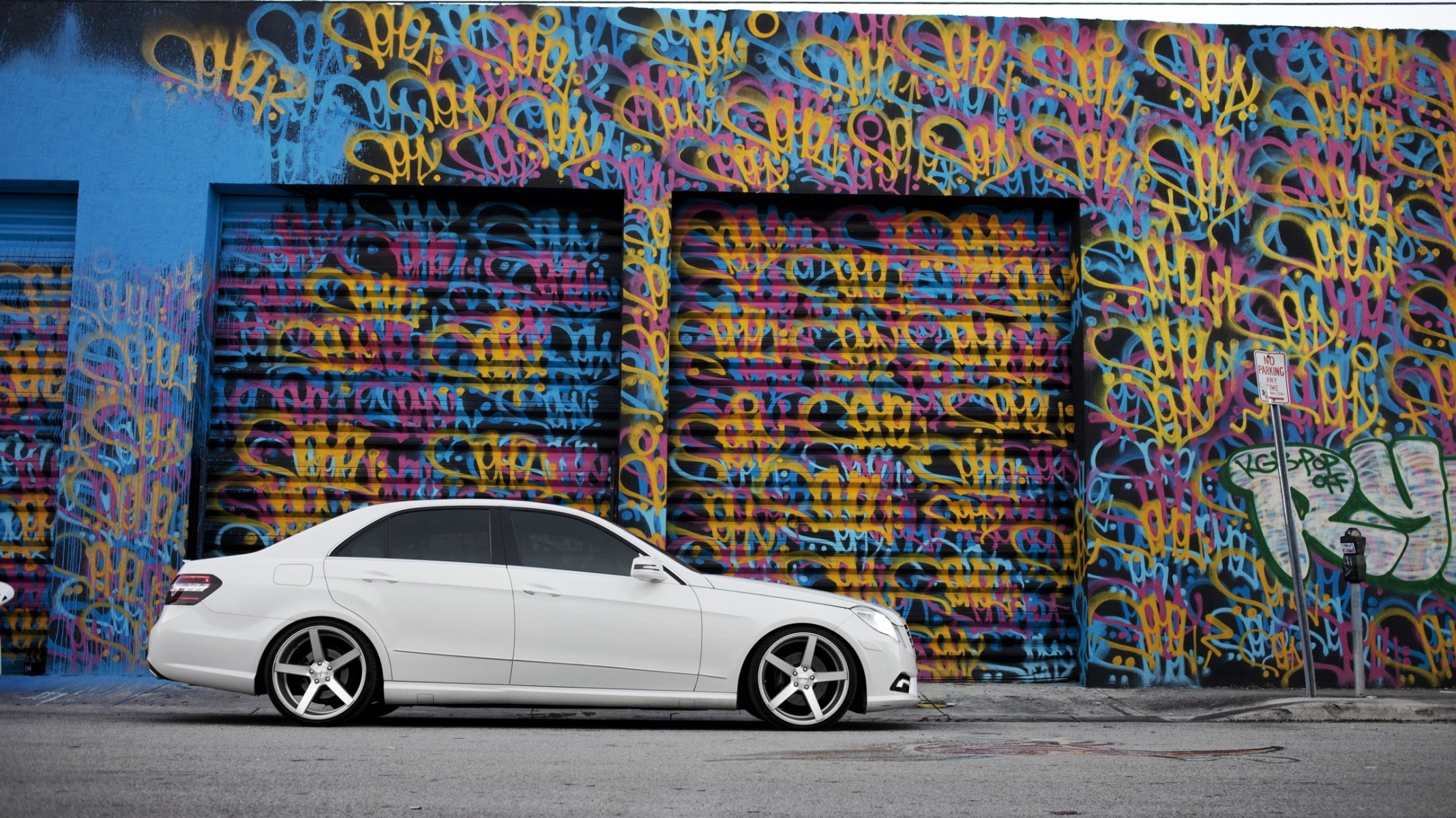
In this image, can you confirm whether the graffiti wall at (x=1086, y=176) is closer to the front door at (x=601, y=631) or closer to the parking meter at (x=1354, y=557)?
the parking meter at (x=1354, y=557)

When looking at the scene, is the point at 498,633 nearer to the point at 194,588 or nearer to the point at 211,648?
the point at 211,648

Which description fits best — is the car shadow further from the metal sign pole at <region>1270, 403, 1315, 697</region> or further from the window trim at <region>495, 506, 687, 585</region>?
the metal sign pole at <region>1270, 403, 1315, 697</region>

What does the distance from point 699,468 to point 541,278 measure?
2.28 metres

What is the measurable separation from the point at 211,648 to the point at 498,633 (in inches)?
69.1

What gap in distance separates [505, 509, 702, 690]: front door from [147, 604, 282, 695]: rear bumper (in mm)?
1546

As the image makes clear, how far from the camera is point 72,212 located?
40.5 feet

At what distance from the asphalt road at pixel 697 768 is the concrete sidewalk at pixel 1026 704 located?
1.70ft

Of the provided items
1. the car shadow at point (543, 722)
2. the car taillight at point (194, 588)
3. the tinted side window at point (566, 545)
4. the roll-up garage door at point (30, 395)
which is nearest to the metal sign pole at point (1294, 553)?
the car shadow at point (543, 722)

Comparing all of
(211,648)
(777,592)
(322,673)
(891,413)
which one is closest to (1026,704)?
(777,592)

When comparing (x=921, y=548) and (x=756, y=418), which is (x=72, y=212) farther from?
(x=921, y=548)

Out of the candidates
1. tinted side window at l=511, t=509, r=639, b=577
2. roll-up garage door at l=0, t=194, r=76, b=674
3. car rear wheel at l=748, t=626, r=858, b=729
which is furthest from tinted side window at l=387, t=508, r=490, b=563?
roll-up garage door at l=0, t=194, r=76, b=674

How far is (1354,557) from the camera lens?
10781mm

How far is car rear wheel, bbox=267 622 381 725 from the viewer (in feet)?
27.2

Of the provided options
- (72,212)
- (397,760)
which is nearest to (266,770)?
(397,760)
